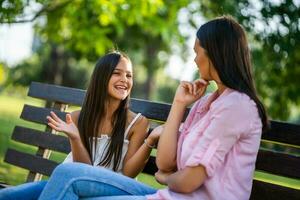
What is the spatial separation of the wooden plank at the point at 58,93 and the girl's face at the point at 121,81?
31.1 inches

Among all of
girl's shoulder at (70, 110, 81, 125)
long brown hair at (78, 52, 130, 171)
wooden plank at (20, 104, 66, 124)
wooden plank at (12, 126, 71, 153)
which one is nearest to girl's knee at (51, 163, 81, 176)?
long brown hair at (78, 52, 130, 171)

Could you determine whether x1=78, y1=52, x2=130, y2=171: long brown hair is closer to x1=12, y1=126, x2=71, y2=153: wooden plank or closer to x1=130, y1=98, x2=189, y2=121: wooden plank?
x1=130, y1=98, x2=189, y2=121: wooden plank

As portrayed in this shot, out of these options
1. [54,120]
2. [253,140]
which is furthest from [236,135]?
[54,120]

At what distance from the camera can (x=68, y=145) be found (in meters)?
4.94

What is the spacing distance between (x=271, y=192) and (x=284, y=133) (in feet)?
1.15

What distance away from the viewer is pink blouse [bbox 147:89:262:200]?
9.87 ft

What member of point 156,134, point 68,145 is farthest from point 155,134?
point 68,145

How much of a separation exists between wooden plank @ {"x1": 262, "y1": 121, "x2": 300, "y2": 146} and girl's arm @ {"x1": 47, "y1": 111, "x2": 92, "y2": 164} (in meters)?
1.15

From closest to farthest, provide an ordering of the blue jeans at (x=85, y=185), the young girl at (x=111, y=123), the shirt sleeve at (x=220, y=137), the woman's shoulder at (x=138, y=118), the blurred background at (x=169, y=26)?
the shirt sleeve at (x=220, y=137) < the blue jeans at (x=85, y=185) < the young girl at (x=111, y=123) < the woman's shoulder at (x=138, y=118) < the blurred background at (x=169, y=26)

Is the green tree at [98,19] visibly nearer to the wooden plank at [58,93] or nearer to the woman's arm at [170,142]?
the wooden plank at [58,93]

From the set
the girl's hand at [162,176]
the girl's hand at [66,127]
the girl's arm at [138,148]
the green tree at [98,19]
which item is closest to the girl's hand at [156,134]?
the girl's arm at [138,148]

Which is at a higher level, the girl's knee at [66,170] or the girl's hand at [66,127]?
the girl's hand at [66,127]

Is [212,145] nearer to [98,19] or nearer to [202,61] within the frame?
[202,61]

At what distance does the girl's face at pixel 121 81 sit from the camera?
13.6 ft
